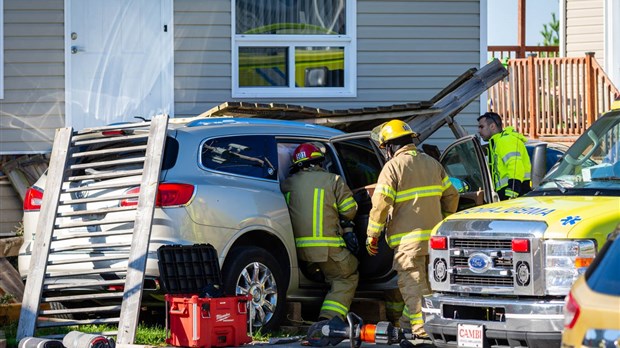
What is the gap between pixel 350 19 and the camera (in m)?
15.7

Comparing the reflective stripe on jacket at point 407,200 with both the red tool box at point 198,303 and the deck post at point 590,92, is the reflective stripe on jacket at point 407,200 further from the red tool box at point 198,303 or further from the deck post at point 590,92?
the deck post at point 590,92

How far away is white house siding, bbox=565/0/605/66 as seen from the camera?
79.7 ft

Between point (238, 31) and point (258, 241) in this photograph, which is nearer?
point (258, 241)

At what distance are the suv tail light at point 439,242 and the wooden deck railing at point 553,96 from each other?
40.4 ft

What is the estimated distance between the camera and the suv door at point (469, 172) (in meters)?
11.2

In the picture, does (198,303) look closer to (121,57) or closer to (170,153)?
(170,153)

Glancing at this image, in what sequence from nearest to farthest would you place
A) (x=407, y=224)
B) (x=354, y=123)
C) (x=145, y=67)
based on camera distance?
1. (x=407, y=224)
2. (x=354, y=123)
3. (x=145, y=67)

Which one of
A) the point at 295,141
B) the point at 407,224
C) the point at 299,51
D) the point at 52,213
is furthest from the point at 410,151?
the point at 299,51

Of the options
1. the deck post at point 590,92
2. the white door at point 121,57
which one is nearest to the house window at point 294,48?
the white door at point 121,57

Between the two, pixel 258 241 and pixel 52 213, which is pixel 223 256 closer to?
pixel 258 241

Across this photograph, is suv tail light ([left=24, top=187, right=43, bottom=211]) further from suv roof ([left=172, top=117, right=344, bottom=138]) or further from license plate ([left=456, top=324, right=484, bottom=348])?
license plate ([left=456, top=324, right=484, bottom=348])

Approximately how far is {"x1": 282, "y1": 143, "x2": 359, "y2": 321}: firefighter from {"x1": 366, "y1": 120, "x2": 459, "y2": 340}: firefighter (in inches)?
18.6

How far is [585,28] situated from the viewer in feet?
81.1

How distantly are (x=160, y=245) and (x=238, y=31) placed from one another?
20.5 feet
